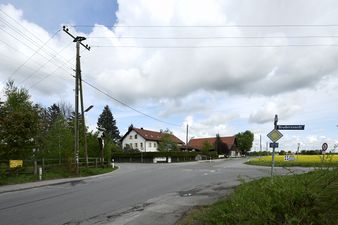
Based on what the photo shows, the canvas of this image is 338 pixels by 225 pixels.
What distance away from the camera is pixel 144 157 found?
65.1 metres

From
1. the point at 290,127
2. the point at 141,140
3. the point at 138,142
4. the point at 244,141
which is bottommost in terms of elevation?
the point at 244,141

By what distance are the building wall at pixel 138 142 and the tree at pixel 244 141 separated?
66.4m

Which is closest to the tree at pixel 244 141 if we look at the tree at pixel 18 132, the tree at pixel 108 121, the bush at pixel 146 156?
the tree at pixel 108 121

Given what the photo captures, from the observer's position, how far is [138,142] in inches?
3570

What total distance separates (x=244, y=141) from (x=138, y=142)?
243 feet

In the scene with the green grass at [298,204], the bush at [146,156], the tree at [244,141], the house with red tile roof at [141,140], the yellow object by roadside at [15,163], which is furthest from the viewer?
the tree at [244,141]

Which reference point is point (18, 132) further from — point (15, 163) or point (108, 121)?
point (108, 121)

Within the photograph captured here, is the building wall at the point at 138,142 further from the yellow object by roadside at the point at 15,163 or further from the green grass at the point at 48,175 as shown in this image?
the yellow object by roadside at the point at 15,163

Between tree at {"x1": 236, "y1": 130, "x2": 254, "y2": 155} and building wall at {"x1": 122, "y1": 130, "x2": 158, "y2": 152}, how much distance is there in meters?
66.4

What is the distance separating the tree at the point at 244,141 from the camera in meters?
151

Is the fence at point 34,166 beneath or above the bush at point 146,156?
above

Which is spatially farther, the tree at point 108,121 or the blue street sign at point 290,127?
the tree at point 108,121

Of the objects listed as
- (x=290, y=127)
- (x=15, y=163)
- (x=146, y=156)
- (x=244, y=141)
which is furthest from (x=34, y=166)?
(x=244, y=141)

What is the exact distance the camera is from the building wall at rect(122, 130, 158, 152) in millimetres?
89250
